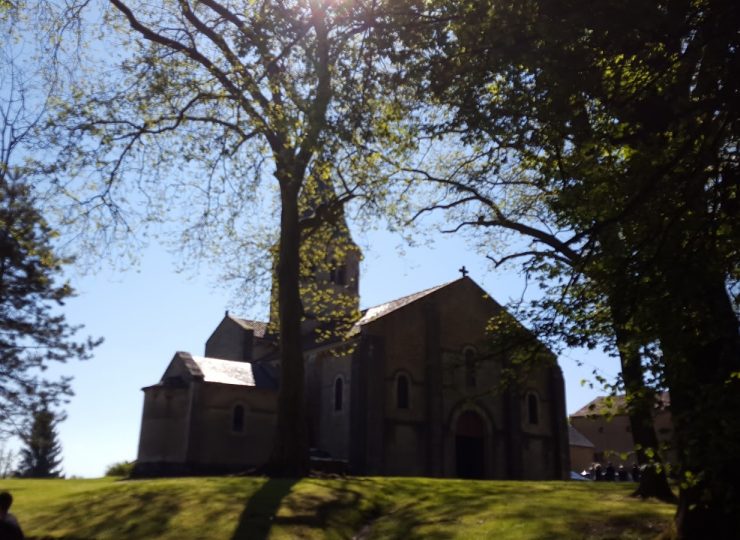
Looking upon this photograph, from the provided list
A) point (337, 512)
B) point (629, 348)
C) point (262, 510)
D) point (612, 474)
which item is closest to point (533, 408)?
point (612, 474)

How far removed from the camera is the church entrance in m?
36.9

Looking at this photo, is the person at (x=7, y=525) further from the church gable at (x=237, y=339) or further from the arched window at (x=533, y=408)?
the church gable at (x=237, y=339)

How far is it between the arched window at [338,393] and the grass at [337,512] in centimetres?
1375

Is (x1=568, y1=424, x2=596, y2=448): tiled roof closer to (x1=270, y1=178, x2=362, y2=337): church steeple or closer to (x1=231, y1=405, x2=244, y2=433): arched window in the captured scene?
(x1=231, y1=405, x2=244, y2=433): arched window

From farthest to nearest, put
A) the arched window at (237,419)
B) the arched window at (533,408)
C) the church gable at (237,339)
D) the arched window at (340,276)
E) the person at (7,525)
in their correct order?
the arched window at (340,276) → the church gable at (237,339) → the arched window at (533,408) → the arched window at (237,419) → the person at (7,525)

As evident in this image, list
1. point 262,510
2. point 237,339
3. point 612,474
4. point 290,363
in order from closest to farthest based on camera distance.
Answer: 1. point 262,510
2. point 290,363
3. point 612,474
4. point 237,339

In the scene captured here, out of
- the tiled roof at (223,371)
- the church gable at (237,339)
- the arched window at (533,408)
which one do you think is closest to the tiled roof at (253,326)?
the church gable at (237,339)

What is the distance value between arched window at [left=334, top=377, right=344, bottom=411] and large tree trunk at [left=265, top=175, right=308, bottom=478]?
39.4 ft

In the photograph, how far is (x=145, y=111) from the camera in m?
23.9

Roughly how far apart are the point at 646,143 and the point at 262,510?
42.1 ft

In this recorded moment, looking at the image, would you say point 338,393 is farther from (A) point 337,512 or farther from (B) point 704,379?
(B) point 704,379

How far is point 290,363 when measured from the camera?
24.7m

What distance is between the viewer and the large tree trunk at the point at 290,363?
2352 centimetres

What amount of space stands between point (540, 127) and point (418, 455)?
88.4 feet
